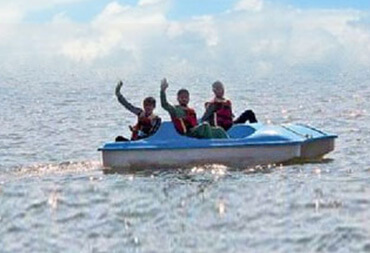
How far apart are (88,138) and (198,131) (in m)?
9.23

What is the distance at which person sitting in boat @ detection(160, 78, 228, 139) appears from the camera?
62.7 ft

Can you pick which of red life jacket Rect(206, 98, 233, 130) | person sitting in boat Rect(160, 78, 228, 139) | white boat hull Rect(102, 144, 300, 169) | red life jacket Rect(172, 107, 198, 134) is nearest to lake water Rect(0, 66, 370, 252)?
white boat hull Rect(102, 144, 300, 169)

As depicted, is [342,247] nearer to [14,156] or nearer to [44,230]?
[44,230]

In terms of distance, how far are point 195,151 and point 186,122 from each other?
2.57 feet

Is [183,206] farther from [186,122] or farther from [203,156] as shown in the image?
[186,122]

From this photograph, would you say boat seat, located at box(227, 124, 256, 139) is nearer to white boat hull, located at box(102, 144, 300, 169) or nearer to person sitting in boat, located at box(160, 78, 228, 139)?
A: person sitting in boat, located at box(160, 78, 228, 139)

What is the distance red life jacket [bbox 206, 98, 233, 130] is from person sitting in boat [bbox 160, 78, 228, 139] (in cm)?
93

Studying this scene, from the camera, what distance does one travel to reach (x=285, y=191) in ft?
52.1

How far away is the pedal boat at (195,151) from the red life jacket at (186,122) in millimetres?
246

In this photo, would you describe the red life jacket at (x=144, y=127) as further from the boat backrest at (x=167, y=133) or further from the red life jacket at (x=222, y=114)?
the red life jacket at (x=222, y=114)

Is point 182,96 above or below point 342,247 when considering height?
above

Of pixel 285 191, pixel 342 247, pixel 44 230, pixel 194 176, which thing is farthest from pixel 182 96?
pixel 342 247

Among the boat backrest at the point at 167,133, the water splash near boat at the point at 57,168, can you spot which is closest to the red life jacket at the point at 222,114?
the boat backrest at the point at 167,133

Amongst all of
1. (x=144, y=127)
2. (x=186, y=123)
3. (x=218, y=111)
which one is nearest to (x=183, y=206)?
(x=186, y=123)
